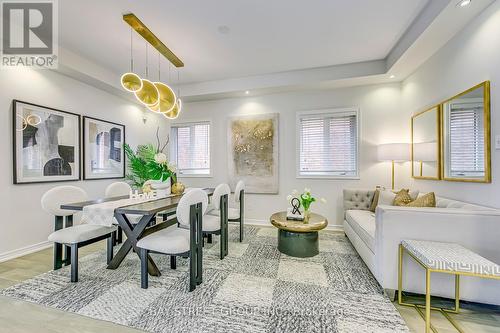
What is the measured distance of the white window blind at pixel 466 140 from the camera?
2221 mm

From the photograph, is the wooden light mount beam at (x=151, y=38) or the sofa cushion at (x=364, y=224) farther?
the wooden light mount beam at (x=151, y=38)

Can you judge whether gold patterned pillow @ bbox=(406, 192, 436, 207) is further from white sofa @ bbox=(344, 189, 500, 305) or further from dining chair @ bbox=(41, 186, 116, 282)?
dining chair @ bbox=(41, 186, 116, 282)

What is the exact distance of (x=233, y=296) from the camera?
1973 mm

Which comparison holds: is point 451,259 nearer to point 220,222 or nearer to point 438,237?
point 438,237

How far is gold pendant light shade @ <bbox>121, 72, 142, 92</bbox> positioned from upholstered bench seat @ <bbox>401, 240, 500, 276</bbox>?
308 centimetres

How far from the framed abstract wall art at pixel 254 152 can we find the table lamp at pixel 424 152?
2.30 m

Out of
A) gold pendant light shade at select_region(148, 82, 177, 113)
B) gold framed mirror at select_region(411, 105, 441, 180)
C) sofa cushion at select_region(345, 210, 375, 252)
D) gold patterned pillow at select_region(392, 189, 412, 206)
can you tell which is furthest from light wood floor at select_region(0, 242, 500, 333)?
gold pendant light shade at select_region(148, 82, 177, 113)

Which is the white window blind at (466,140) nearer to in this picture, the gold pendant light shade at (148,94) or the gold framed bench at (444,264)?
the gold framed bench at (444,264)

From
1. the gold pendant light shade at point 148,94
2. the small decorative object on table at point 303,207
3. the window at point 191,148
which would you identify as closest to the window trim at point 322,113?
the small decorative object on table at point 303,207

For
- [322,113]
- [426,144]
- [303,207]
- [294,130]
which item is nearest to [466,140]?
[426,144]

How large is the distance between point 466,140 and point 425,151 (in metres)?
0.68

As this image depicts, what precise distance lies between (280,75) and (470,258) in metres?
3.63

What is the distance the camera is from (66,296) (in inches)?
77.2

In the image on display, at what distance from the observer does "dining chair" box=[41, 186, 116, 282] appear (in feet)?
7.21
